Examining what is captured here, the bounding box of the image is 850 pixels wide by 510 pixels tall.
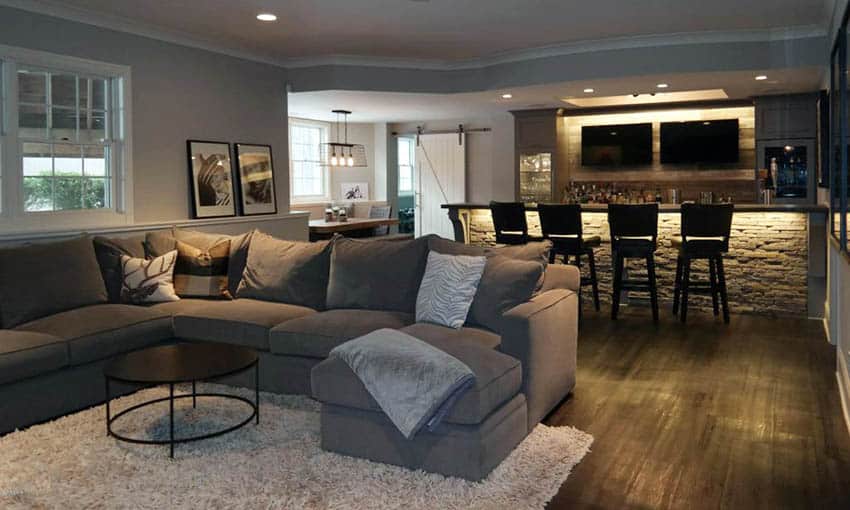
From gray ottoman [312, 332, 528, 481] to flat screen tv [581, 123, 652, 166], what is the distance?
256 inches

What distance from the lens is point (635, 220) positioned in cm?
651

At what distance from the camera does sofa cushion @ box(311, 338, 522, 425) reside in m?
3.02

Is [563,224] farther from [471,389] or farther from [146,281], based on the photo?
[471,389]

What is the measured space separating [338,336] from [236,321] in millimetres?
766

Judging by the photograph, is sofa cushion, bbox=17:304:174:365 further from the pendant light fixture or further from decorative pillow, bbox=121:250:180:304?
the pendant light fixture

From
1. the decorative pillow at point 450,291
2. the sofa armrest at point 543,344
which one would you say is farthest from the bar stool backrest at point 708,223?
the decorative pillow at point 450,291

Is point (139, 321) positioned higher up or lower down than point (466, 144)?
lower down

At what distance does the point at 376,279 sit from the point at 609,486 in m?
1.97

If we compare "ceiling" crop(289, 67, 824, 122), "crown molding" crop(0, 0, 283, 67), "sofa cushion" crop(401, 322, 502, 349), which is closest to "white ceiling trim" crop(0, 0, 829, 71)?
"crown molding" crop(0, 0, 283, 67)

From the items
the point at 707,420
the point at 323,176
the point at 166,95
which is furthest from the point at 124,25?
the point at 323,176

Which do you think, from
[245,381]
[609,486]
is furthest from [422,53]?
[609,486]

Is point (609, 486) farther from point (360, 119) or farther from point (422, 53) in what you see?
point (360, 119)

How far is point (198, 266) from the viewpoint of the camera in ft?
16.8

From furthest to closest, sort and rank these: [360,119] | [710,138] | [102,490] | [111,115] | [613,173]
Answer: [360,119] < [613,173] < [710,138] < [111,115] < [102,490]
